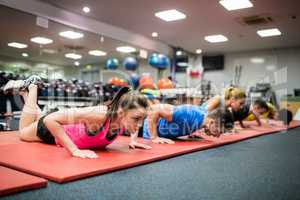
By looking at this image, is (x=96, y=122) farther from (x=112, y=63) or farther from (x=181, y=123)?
(x=112, y=63)

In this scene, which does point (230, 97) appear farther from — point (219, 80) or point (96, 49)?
point (219, 80)

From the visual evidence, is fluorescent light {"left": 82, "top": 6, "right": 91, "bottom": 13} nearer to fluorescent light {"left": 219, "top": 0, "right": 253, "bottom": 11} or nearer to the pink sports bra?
fluorescent light {"left": 219, "top": 0, "right": 253, "bottom": 11}

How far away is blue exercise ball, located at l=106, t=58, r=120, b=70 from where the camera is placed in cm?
773

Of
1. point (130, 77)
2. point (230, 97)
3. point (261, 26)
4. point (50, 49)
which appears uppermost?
point (261, 26)

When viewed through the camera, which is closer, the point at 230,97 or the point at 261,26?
the point at 230,97

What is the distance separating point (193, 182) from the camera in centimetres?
135

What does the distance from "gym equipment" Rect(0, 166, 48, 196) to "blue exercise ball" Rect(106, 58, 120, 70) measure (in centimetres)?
654

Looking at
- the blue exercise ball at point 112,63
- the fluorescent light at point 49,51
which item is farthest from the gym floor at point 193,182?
the blue exercise ball at point 112,63

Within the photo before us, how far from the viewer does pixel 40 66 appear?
5988 mm

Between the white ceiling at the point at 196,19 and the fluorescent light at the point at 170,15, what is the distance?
13 centimetres

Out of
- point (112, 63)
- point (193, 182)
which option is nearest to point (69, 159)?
point (193, 182)

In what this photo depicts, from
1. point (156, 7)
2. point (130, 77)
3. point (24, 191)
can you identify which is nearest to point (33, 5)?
point (156, 7)

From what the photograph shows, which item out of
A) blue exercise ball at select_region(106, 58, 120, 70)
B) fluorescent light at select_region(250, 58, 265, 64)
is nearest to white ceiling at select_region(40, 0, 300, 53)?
fluorescent light at select_region(250, 58, 265, 64)

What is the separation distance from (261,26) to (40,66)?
4.85 m
